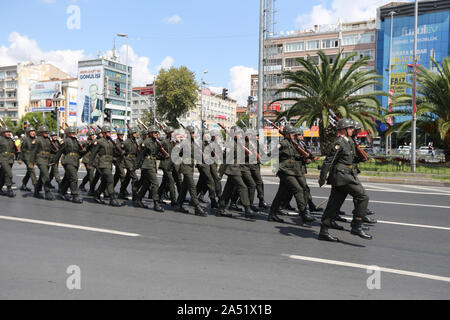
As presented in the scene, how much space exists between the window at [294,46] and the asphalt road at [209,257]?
54.8 meters

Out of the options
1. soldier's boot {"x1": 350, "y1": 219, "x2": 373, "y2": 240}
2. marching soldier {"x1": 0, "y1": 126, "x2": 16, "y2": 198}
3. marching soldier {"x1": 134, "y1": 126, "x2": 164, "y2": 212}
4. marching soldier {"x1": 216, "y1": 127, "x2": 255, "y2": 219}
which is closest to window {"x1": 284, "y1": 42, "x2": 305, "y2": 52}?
marching soldier {"x1": 0, "y1": 126, "x2": 16, "y2": 198}

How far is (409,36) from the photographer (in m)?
52.3

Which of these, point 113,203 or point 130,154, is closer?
point 113,203

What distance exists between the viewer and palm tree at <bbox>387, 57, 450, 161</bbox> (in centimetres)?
1889

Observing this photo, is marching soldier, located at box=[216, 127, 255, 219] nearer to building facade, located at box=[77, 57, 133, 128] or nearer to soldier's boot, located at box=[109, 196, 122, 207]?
soldier's boot, located at box=[109, 196, 122, 207]

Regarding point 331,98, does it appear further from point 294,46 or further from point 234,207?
point 294,46

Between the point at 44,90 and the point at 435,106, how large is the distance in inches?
3333

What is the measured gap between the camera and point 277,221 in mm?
7699

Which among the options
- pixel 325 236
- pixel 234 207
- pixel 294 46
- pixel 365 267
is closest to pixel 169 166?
pixel 234 207

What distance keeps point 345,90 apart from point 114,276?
1789cm

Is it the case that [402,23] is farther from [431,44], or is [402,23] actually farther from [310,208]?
[310,208]

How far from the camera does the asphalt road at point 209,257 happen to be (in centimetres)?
401

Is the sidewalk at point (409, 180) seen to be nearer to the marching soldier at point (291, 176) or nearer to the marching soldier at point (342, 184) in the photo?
the marching soldier at point (291, 176)
